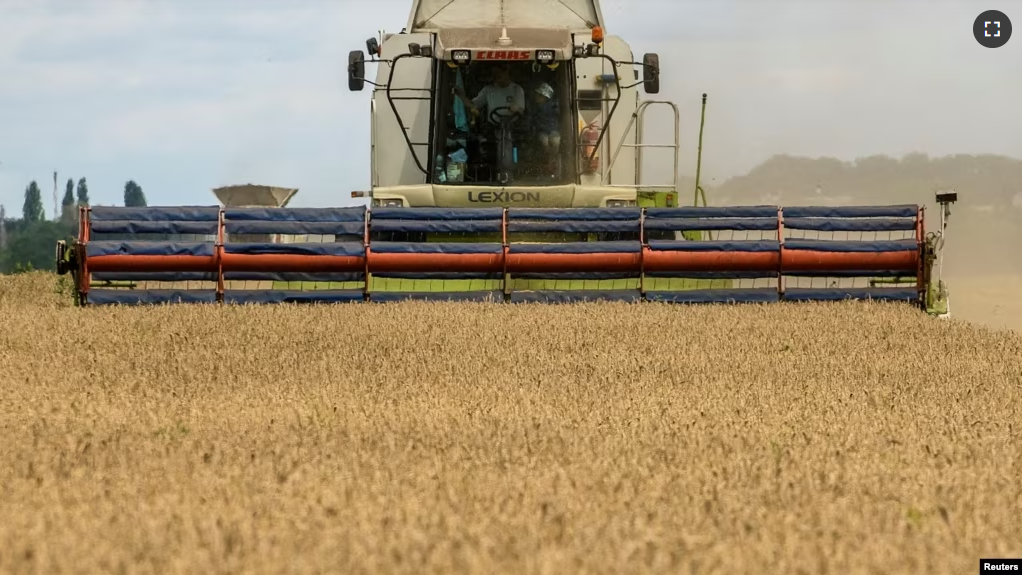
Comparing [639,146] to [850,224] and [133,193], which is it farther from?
[133,193]

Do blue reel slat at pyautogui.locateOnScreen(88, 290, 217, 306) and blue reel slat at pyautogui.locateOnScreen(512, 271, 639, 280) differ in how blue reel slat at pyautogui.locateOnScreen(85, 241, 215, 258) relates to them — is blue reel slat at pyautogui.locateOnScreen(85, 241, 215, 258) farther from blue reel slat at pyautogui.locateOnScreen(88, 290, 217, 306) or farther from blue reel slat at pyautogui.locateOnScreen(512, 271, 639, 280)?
blue reel slat at pyautogui.locateOnScreen(512, 271, 639, 280)

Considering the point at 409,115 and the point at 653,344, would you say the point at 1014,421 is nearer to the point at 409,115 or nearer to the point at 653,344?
the point at 653,344

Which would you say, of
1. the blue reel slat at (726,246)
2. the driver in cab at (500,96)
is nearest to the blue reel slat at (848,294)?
the blue reel slat at (726,246)

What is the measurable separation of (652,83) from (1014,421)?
25.4ft

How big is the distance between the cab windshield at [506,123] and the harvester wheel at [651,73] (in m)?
0.71

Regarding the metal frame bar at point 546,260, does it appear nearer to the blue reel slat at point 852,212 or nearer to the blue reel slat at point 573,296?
the blue reel slat at point 573,296

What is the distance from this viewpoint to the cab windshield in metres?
13.9

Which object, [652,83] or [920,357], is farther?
[652,83]

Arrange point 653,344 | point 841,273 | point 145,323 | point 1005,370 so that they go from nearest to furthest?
point 1005,370, point 653,344, point 145,323, point 841,273

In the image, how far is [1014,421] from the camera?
6398 millimetres

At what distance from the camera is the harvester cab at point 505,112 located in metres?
13.7

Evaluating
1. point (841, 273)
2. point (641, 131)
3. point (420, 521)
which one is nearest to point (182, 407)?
point (420, 521)

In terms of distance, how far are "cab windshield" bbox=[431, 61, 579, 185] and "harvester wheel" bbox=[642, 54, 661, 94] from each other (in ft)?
2.35

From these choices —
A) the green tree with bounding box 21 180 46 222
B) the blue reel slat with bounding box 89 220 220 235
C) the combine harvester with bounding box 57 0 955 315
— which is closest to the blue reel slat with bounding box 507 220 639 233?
the combine harvester with bounding box 57 0 955 315
